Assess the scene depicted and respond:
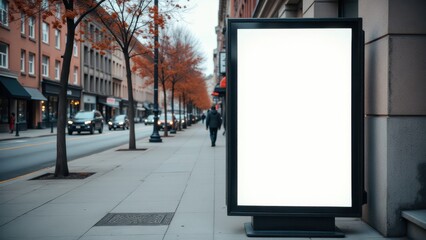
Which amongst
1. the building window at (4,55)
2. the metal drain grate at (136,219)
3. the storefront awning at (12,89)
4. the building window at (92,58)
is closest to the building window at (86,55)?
the building window at (92,58)

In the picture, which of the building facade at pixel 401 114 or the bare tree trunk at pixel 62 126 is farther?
the bare tree trunk at pixel 62 126

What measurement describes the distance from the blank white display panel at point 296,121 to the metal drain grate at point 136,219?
1.41 metres

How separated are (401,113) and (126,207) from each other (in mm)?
4256

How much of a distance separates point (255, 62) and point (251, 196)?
Answer: 5.18ft

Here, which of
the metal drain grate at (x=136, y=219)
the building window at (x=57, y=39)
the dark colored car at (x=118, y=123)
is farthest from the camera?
the dark colored car at (x=118, y=123)

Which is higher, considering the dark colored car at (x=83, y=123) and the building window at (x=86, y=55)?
the building window at (x=86, y=55)

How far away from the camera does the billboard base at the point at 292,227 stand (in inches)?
210

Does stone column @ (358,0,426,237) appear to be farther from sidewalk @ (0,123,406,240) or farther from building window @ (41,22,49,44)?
building window @ (41,22,49,44)

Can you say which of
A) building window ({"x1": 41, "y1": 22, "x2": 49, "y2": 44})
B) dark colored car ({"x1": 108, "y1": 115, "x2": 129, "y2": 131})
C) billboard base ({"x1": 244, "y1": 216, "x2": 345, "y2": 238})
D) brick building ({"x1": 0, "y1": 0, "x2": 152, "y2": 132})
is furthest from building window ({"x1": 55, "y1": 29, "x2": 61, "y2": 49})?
billboard base ({"x1": 244, "y1": 216, "x2": 345, "y2": 238})

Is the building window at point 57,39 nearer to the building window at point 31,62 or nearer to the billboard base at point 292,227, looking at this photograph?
→ the building window at point 31,62

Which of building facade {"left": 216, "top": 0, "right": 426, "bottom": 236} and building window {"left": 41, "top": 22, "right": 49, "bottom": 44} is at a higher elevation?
building window {"left": 41, "top": 22, "right": 49, "bottom": 44}

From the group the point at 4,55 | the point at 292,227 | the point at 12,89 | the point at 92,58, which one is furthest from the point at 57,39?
the point at 292,227

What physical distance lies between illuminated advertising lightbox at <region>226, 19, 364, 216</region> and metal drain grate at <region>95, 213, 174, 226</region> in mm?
1304

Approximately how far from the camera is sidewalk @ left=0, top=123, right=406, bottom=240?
554 centimetres
